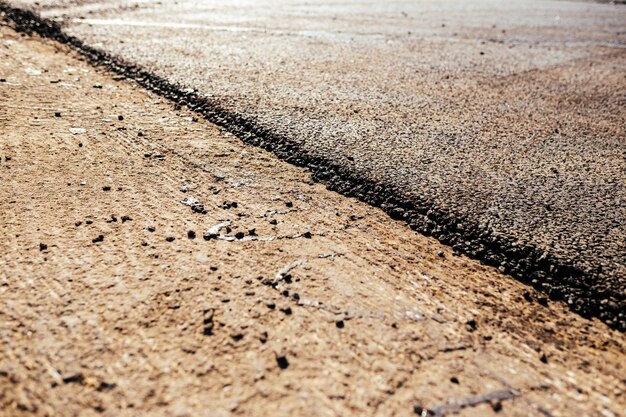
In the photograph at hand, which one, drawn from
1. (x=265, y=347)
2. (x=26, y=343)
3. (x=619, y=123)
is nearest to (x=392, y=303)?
(x=265, y=347)

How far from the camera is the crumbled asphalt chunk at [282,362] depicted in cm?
145

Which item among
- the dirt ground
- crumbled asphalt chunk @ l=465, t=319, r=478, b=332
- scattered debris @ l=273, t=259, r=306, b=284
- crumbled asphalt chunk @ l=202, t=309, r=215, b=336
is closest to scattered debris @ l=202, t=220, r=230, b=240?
the dirt ground

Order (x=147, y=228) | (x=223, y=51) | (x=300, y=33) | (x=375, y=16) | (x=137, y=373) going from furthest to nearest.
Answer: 1. (x=375, y=16)
2. (x=300, y=33)
3. (x=223, y=51)
4. (x=147, y=228)
5. (x=137, y=373)

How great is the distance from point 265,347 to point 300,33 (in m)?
5.31

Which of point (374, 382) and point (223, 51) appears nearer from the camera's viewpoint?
point (374, 382)

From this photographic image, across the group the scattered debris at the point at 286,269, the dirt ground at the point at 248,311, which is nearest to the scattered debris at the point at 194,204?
the dirt ground at the point at 248,311

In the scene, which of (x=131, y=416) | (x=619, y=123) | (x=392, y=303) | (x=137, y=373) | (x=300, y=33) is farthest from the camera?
(x=300, y=33)

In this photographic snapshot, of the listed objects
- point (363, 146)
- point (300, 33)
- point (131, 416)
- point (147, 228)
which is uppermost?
point (300, 33)

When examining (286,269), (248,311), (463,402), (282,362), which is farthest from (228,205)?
(463,402)

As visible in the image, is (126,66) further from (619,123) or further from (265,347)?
(619,123)

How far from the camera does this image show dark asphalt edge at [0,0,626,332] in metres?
1.83

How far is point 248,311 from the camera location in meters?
1.64

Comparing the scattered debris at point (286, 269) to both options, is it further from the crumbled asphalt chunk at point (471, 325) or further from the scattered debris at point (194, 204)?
the crumbled asphalt chunk at point (471, 325)

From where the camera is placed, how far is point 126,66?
162 inches
